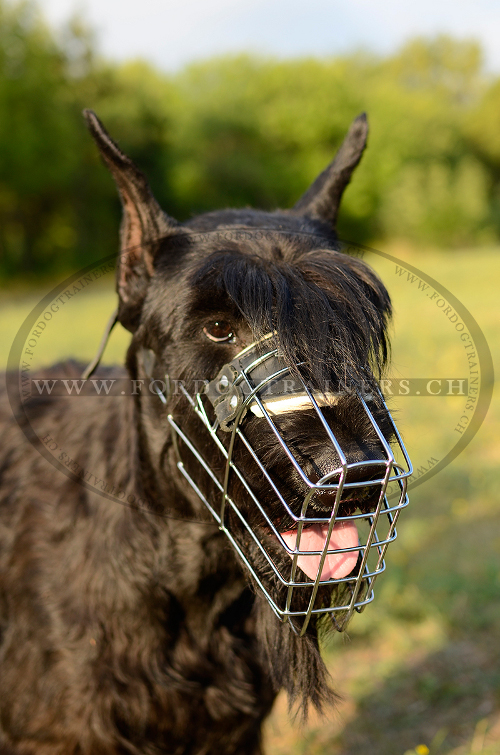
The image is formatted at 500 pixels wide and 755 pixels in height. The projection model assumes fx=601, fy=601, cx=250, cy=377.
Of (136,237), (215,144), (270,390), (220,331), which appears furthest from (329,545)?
(215,144)

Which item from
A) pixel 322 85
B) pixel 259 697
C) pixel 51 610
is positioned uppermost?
pixel 51 610

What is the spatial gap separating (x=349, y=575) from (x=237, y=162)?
119 feet

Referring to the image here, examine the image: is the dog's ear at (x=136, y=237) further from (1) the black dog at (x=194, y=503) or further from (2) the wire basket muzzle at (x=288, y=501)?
(2) the wire basket muzzle at (x=288, y=501)

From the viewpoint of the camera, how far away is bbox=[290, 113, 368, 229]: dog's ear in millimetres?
2477

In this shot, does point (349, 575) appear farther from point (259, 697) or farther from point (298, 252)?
point (298, 252)

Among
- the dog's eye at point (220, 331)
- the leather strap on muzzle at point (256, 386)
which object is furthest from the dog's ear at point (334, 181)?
the leather strap on muzzle at point (256, 386)

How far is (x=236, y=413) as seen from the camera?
167 cm

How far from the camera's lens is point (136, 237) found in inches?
84.9

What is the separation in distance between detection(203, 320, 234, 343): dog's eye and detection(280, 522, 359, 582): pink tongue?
1.97 ft

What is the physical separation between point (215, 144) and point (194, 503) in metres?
36.8

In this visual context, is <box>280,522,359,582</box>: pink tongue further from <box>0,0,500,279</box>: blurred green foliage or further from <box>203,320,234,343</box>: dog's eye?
<box>0,0,500,279</box>: blurred green foliage

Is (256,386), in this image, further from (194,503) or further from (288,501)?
(194,503)

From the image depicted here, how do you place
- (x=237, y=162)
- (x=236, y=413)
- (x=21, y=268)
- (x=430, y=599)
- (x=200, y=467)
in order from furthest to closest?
(x=237, y=162) < (x=21, y=268) < (x=430, y=599) < (x=200, y=467) < (x=236, y=413)

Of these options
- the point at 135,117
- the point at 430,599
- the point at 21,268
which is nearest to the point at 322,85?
the point at 135,117
